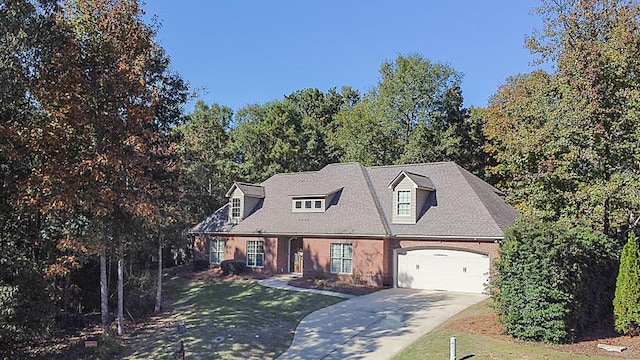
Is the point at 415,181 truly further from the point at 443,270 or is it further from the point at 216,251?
the point at 216,251

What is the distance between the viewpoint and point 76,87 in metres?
13.8

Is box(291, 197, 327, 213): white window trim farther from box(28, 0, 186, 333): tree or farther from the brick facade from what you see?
box(28, 0, 186, 333): tree

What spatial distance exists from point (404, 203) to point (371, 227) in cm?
209

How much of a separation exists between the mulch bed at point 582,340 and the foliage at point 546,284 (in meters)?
0.29

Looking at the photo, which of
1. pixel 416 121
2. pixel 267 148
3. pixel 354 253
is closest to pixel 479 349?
pixel 354 253

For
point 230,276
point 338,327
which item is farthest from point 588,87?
point 230,276

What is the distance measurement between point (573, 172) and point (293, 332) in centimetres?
1116

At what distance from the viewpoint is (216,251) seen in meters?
30.4

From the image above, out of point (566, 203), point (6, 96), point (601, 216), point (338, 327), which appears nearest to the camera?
point (6, 96)

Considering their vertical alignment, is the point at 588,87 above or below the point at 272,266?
above

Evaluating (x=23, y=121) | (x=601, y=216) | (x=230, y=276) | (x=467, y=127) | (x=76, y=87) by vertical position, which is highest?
(x=467, y=127)

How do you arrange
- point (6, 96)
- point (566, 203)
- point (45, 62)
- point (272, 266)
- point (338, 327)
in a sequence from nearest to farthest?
point (6, 96), point (45, 62), point (338, 327), point (566, 203), point (272, 266)

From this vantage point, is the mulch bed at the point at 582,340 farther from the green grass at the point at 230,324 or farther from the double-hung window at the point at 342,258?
the double-hung window at the point at 342,258

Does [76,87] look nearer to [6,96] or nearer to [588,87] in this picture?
[6,96]
